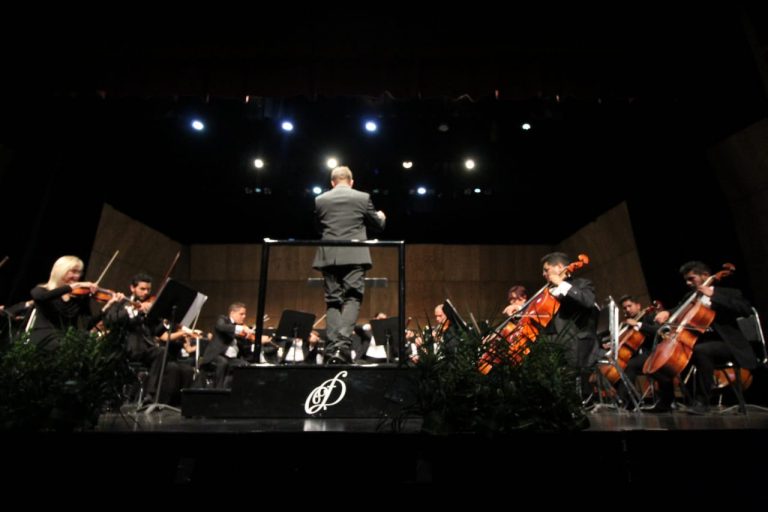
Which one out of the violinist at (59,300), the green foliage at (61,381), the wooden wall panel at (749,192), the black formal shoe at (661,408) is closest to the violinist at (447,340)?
the green foliage at (61,381)

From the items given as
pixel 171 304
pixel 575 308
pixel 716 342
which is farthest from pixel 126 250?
pixel 716 342

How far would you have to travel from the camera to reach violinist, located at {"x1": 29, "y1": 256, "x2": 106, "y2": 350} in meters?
4.17

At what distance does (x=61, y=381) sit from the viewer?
2.41 meters

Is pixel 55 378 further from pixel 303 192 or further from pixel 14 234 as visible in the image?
pixel 303 192

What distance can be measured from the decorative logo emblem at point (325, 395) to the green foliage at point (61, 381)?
0.89 metres

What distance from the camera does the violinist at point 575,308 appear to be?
4.16m

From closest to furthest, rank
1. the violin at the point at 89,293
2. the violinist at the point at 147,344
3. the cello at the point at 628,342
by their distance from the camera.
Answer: the violin at the point at 89,293 → the violinist at the point at 147,344 → the cello at the point at 628,342

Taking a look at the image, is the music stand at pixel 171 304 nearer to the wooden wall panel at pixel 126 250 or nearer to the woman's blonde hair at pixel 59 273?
the woman's blonde hair at pixel 59 273

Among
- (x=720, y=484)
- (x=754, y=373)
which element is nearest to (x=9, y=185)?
(x=720, y=484)

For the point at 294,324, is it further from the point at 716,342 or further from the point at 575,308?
the point at 716,342

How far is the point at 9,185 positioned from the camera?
5.88m

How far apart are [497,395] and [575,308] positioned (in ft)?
7.42

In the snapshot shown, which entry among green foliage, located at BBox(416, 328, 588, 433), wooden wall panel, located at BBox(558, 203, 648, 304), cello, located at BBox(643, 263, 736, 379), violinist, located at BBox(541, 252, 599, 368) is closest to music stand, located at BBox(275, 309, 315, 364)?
violinist, located at BBox(541, 252, 599, 368)

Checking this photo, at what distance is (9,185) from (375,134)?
4.29 metres
